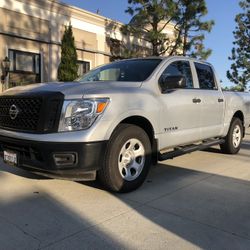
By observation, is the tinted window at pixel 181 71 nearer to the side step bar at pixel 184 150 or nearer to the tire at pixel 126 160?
the side step bar at pixel 184 150

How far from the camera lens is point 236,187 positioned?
518 cm

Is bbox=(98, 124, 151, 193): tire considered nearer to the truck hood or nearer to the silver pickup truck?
the silver pickup truck

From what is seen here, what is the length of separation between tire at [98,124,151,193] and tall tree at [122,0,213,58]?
1772 cm

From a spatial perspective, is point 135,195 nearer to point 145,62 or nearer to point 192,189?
point 192,189

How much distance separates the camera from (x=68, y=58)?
19672mm

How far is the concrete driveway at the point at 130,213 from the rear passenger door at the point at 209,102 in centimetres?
100

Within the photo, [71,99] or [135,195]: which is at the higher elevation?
[71,99]

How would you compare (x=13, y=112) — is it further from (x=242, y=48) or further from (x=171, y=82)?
(x=242, y=48)

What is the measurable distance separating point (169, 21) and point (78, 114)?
65.6 feet

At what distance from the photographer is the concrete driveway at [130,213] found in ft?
11.0

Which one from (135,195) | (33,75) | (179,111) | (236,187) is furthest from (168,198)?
(33,75)

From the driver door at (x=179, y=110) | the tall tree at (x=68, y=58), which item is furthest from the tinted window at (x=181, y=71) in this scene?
the tall tree at (x=68, y=58)

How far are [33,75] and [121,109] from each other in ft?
51.6

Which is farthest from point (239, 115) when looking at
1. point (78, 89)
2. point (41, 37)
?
point (41, 37)
